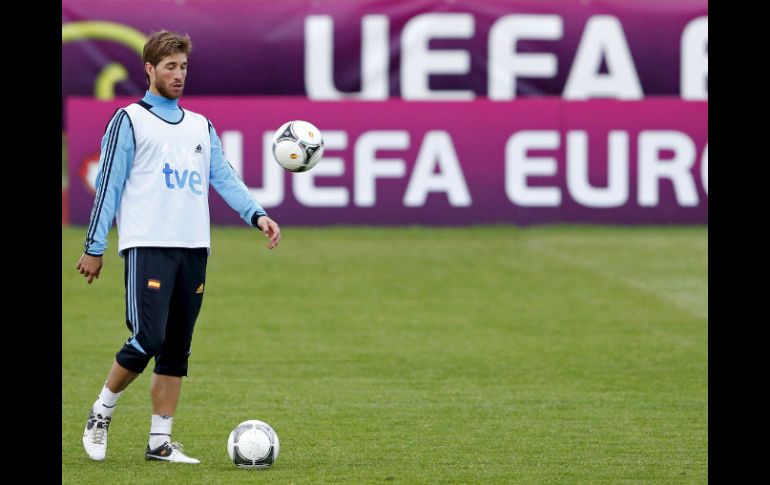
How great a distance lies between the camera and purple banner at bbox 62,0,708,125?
22578mm

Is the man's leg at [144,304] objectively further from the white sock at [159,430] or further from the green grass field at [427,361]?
the green grass field at [427,361]

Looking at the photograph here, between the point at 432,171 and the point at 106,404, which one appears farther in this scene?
the point at 432,171

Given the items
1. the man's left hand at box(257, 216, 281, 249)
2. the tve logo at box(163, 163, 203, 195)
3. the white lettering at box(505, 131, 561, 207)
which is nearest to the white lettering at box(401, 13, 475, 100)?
the white lettering at box(505, 131, 561, 207)

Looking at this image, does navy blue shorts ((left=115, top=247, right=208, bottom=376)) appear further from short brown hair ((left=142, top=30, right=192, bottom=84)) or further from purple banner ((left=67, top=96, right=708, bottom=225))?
purple banner ((left=67, top=96, right=708, bottom=225))

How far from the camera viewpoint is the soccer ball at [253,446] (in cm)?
828

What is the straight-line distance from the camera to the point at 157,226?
8.20 metres

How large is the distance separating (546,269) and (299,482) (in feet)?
32.8

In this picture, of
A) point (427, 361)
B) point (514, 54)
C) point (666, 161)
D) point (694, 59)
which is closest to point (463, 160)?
point (514, 54)

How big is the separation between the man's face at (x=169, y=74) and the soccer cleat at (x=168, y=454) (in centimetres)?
193

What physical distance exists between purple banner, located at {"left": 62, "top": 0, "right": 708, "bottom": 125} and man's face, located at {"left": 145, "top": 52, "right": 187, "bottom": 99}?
14.5 m

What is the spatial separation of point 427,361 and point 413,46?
36.2ft

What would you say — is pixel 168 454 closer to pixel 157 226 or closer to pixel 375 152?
pixel 157 226

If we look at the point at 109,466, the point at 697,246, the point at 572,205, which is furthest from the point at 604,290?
the point at 109,466
